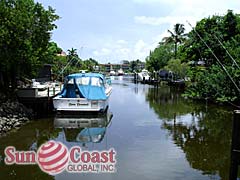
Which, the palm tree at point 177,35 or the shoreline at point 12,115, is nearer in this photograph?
the shoreline at point 12,115

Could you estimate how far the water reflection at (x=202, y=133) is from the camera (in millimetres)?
12336

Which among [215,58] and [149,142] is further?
[215,58]

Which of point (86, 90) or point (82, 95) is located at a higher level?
point (86, 90)

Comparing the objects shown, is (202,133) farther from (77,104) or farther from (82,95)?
(82,95)

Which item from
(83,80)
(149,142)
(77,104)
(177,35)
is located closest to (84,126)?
(77,104)

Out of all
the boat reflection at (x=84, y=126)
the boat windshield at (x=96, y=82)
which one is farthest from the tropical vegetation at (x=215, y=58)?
the boat reflection at (x=84, y=126)

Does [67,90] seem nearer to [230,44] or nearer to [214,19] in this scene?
[230,44]

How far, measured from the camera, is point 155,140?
15914 millimetres

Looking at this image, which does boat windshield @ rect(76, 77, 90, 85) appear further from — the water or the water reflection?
the water reflection

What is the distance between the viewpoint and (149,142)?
15508 mm
